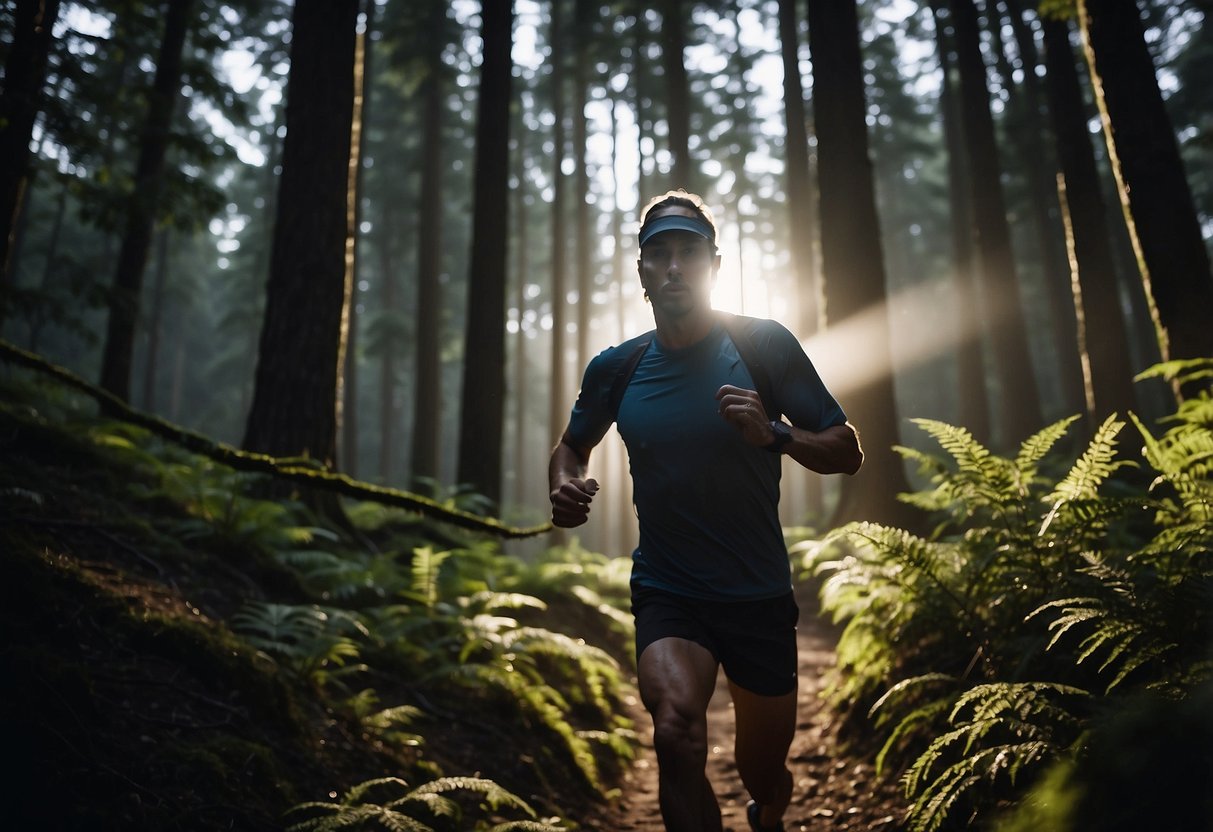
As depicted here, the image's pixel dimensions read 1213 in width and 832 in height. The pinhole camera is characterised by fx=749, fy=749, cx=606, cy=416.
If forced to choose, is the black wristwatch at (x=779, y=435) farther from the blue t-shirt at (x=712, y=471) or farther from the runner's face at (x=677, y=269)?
the runner's face at (x=677, y=269)

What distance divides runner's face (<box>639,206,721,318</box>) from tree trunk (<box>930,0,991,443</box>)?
1537 centimetres

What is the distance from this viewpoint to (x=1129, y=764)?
1.78m

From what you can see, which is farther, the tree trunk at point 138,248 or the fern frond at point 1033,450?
the tree trunk at point 138,248

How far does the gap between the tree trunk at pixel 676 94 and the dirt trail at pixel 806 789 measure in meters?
14.8

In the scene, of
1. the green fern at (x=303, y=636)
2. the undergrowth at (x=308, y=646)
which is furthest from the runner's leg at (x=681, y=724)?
the green fern at (x=303, y=636)

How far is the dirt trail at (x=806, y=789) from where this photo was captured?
421 centimetres

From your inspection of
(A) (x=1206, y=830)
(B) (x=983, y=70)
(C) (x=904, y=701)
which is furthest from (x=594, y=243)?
(A) (x=1206, y=830)

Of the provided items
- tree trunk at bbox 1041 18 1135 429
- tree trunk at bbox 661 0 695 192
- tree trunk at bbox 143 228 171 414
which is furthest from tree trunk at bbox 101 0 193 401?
tree trunk at bbox 143 228 171 414

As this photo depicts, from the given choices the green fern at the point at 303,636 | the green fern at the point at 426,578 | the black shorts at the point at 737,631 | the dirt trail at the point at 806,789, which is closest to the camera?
the black shorts at the point at 737,631

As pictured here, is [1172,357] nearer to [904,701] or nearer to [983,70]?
[904,701]

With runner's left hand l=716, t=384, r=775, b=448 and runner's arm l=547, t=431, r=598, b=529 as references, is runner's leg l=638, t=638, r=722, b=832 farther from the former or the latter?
runner's left hand l=716, t=384, r=775, b=448

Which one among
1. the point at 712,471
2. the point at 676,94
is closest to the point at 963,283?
the point at 676,94

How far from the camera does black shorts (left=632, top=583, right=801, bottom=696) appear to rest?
122 inches

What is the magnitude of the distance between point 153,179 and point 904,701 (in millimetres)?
12675
